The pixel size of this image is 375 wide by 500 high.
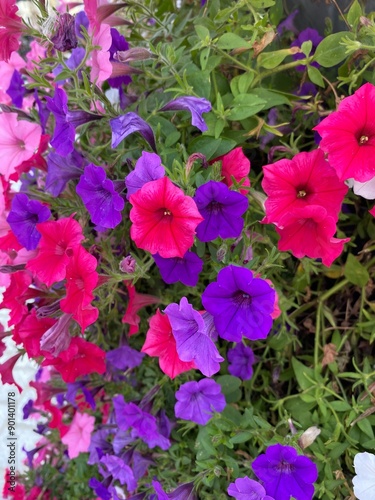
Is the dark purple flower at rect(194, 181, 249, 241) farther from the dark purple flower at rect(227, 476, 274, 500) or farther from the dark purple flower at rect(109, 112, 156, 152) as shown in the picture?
the dark purple flower at rect(227, 476, 274, 500)

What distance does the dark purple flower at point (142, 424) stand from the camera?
81cm

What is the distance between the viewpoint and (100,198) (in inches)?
26.1

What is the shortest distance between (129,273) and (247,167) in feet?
0.66

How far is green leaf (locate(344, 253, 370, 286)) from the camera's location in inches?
30.3

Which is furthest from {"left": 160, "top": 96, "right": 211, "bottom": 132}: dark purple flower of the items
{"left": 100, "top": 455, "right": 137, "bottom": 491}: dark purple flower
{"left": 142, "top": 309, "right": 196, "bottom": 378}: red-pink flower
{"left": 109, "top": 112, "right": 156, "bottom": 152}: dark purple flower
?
{"left": 100, "top": 455, "right": 137, "bottom": 491}: dark purple flower

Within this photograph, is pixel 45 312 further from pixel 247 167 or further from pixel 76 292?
pixel 247 167

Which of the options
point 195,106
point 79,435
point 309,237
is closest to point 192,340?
point 309,237

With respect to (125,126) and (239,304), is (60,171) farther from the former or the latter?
(239,304)

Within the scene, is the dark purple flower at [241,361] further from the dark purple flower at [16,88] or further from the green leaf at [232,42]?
the dark purple flower at [16,88]

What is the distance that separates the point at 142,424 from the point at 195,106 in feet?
1.59

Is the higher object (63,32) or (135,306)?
(63,32)

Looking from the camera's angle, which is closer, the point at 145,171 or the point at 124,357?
the point at 145,171

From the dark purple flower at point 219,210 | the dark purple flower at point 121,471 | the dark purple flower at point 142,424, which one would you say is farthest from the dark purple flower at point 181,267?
the dark purple flower at point 121,471

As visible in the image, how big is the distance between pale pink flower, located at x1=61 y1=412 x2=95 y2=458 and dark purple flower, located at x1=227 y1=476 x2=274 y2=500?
0.41 metres
